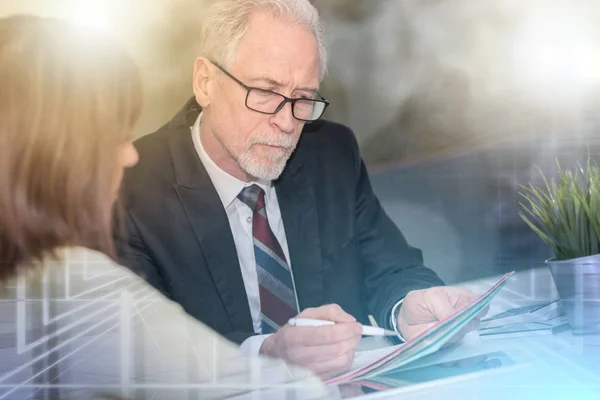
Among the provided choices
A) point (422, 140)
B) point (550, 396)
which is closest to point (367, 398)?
point (550, 396)

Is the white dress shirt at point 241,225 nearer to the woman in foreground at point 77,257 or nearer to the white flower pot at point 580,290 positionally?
the woman in foreground at point 77,257

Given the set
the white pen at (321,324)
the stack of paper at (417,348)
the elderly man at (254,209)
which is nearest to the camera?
the stack of paper at (417,348)

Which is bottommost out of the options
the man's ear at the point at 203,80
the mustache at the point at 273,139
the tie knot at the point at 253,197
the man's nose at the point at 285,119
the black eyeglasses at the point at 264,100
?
the tie knot at the point at 253,197

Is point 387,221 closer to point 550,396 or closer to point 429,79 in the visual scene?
point 429,79

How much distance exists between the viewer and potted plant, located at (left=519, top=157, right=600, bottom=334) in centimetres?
127

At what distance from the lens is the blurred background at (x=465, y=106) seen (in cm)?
149

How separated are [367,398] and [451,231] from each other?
54 centimetres

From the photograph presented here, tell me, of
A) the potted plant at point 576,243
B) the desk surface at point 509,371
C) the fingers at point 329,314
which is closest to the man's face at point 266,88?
the fingers at point 329,314

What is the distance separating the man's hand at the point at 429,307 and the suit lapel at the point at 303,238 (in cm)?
22

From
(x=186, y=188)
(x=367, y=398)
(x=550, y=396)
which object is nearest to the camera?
(x=367, y=398)

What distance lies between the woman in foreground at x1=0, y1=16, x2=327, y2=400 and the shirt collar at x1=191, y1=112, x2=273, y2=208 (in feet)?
0.47

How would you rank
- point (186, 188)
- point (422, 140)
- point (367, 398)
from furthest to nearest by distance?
point (422, 140)
point (186, 188)
point (367, 398)

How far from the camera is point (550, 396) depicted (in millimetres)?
1294

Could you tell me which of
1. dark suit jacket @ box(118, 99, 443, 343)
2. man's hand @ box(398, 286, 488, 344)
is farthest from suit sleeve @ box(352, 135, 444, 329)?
man's hand @ box(398, 286, 488, 344)
